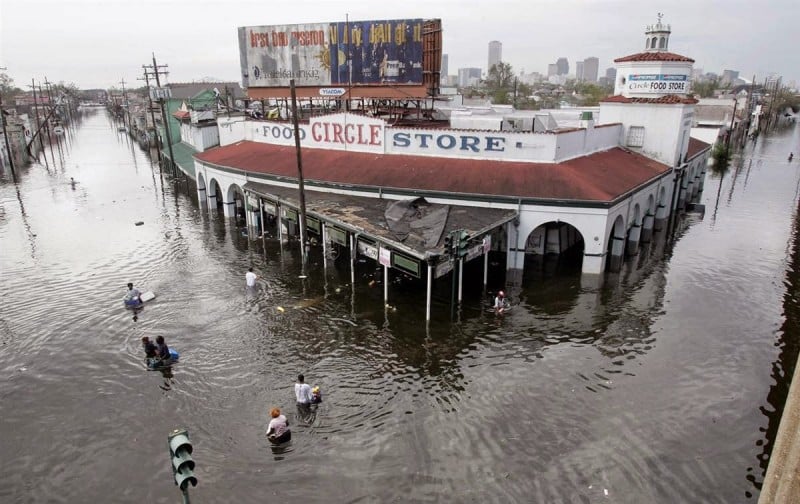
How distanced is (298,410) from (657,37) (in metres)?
35.3

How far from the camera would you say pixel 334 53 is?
3612 centimetres

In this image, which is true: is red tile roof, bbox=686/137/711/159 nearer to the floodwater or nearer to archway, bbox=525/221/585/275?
the floodwater

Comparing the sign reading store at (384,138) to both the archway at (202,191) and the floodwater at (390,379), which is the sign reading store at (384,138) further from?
the archway at (202,191)

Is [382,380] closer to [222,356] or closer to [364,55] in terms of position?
[222,356]

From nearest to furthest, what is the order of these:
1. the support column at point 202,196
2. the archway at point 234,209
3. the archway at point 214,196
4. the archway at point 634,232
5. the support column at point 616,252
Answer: the support column at point 616,252 < the archway at point 634,232 < the archway at point 234,209 < the archway at point 214,196 < the support column at point 202,196

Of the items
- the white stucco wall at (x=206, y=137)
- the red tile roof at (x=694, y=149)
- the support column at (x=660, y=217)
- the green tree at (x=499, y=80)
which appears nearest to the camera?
the support column at (x=660, y=217)

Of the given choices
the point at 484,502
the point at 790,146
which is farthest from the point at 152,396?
the point at 790,146

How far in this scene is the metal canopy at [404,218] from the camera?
69.2ft

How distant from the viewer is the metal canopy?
2108cm

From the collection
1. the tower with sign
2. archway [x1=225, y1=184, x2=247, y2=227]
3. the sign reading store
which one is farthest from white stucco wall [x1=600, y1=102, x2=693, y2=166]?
archway [x1=225, y1=184, x2=247, y2=227]

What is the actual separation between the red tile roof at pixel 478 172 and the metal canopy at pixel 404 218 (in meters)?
1.31

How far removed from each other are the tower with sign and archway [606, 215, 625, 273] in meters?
10.9

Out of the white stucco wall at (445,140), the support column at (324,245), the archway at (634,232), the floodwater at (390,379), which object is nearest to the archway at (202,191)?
the white stucco wall at (445,140)

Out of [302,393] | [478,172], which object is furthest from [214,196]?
[302,393]
